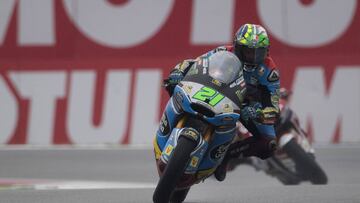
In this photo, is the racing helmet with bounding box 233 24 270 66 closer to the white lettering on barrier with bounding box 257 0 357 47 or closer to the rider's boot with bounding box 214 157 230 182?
the rider's boot with bounding box 214 157 230 182

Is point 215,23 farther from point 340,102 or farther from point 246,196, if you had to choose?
point 246,196

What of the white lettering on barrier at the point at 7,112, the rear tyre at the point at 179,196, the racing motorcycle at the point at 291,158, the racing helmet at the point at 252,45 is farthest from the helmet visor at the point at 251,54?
the white lettering on barrier at the point at 7,112

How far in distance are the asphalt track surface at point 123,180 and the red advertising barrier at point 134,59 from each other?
464 mm

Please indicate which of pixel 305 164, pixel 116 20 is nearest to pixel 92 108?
pixel 116 20

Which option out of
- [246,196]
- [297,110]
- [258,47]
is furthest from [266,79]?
[297,110]

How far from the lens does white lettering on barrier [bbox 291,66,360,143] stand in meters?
13.5

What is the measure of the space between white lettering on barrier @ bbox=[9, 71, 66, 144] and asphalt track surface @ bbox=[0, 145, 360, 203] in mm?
345

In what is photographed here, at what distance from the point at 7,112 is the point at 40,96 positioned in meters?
0.56

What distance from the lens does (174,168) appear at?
658 centimetres

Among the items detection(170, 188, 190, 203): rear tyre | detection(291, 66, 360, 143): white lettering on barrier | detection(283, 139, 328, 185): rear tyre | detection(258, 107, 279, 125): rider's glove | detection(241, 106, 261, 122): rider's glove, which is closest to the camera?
detection(241, 106, 261, 122): rider's glove

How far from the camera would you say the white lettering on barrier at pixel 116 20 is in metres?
14.0

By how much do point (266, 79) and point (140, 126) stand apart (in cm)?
622

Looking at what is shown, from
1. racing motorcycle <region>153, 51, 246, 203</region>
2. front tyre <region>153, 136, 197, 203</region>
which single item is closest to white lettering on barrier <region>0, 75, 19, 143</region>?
racing motorcycle <region>153, 51, 246, 203</region>

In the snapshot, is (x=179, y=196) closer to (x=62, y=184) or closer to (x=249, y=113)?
(x=249, y=113)
